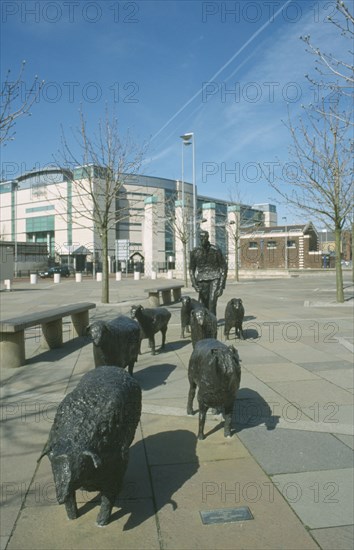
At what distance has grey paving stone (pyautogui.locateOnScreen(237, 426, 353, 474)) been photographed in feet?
12.5

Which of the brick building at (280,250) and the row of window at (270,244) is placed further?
the row of window at (270,244)

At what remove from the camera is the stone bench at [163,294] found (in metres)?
16.1

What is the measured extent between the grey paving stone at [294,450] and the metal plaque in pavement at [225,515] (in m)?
0.60

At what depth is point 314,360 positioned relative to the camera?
779 centimetres

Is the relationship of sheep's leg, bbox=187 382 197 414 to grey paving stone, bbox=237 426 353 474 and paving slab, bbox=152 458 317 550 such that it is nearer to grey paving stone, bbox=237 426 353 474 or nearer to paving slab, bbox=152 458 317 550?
grey paving stone, bbox=237 426 353 474

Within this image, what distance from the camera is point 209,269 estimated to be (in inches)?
384

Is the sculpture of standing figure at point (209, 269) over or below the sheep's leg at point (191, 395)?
over

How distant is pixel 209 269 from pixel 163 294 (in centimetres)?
860

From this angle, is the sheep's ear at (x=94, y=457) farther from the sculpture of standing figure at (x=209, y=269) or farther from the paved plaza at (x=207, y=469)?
the sculpture of standing figure at (x=209, y=269)

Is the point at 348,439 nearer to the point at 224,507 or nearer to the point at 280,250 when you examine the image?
the point at 224,507

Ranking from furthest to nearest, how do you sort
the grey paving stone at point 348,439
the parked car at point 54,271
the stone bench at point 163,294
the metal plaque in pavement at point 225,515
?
the parked car at point 54,271 < the stone bench at point 163,294 < the grey paving stone at point 348,439 < the metal plaque in pavement at point 225,515

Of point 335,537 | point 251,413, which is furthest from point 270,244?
point 335,537

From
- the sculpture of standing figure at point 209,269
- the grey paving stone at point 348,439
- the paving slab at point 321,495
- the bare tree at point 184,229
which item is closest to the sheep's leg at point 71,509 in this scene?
the paving slab at point 321,495

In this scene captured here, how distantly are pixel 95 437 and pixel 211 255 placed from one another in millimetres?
7204
